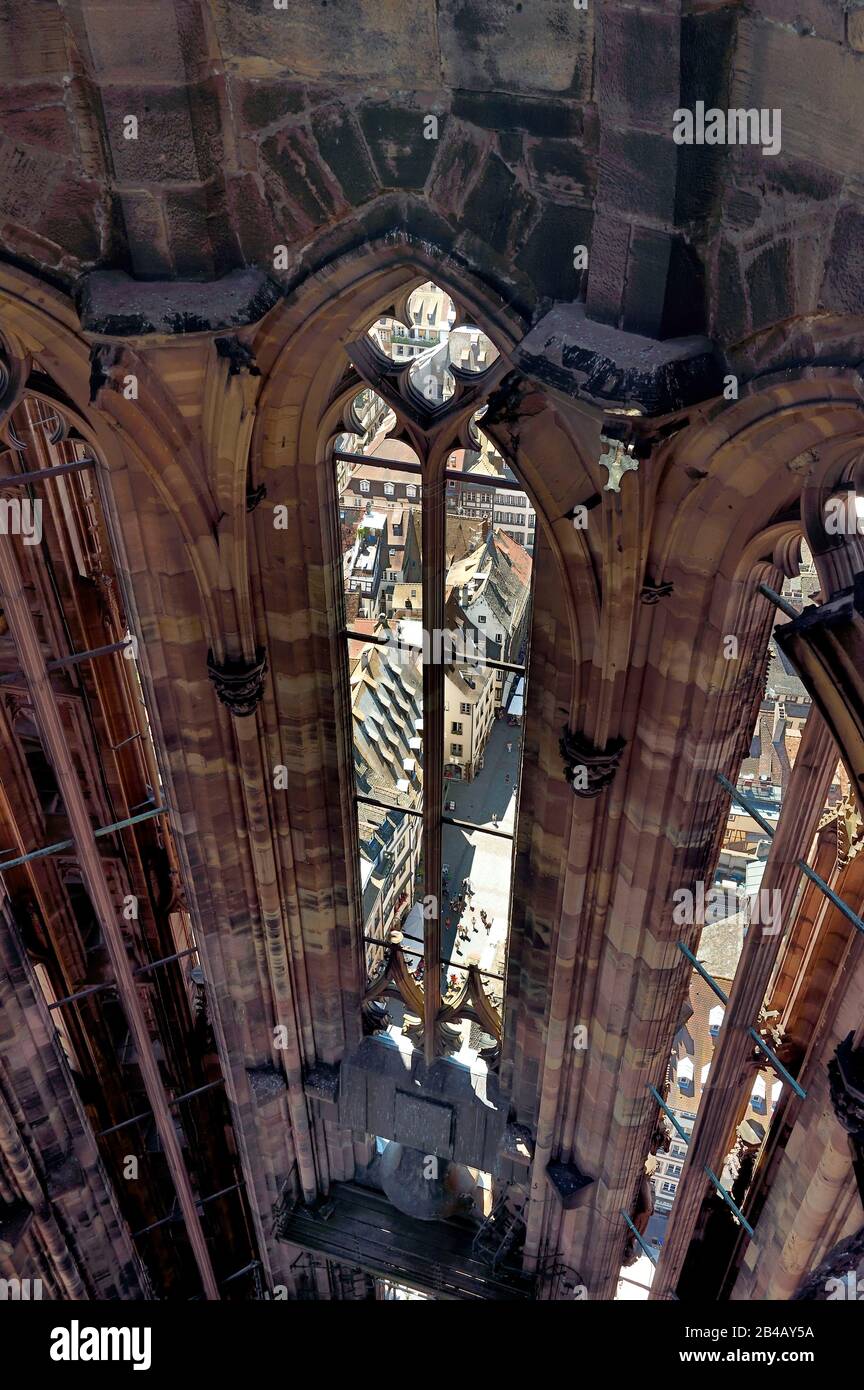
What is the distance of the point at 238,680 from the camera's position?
8.43m

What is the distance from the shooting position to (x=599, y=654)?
7430mm

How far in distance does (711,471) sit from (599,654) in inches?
51.7

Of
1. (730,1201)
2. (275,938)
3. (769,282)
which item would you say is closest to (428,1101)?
(275,938)

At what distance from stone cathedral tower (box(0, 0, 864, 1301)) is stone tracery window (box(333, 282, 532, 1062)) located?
37 millimetres

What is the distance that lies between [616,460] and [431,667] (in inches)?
106

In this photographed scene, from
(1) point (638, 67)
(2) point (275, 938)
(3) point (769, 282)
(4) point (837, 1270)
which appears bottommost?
(4) point (837, 1270)

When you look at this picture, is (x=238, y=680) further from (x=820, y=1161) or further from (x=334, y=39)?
(x=820, y=1161)

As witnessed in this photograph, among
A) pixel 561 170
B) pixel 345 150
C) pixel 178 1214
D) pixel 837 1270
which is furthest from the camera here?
pixel 178 1214

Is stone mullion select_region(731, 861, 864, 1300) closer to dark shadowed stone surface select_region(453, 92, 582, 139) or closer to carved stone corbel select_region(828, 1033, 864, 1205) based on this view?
carved stone corbel select_region(828, 1033, 864, 1205)

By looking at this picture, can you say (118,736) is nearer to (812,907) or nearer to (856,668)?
(812,907)

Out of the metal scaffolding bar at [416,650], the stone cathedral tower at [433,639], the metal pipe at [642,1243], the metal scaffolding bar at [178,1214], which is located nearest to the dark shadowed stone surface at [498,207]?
the stone cathedral tower at [433,639]

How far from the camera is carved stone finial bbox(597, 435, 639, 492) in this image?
618 centimetres

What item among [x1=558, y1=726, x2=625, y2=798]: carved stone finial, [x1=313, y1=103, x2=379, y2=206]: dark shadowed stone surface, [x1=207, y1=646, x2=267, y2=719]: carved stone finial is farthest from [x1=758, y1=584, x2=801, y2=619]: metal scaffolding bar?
[x1=207, y1=646, x2=267, y2=719]: carved stone finial

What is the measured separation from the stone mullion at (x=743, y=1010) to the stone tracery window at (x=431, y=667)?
178cm
